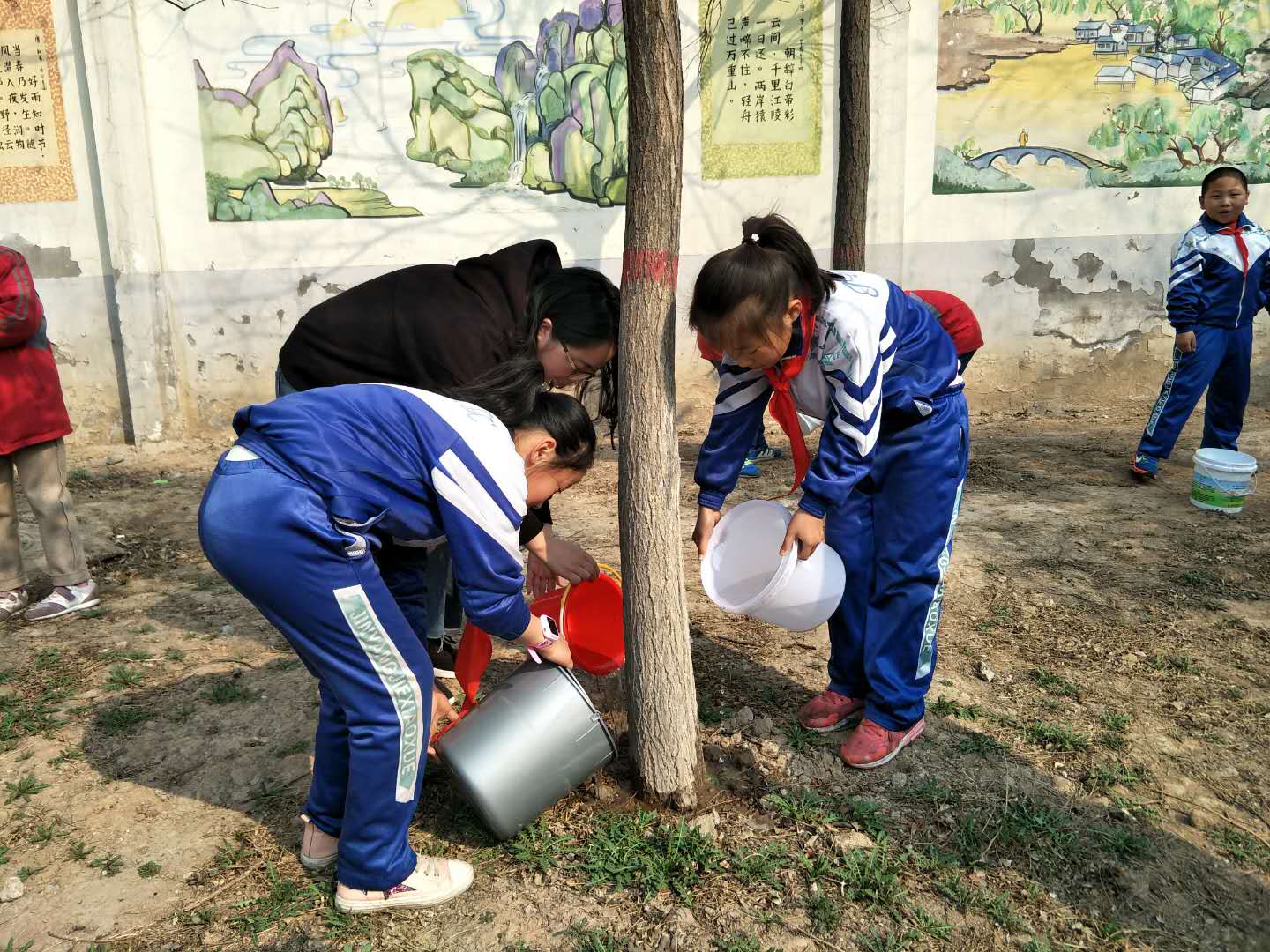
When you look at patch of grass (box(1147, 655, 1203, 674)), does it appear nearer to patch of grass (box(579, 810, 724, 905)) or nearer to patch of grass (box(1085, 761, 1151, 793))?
patch of grass (box(1085, 761, 1151, 793))

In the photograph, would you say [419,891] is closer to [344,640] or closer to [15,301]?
[344,640]

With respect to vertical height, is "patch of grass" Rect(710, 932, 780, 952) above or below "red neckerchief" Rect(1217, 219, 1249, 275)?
below

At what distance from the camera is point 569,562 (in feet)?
8.07

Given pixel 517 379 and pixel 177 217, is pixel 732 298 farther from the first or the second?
pixel 177 217

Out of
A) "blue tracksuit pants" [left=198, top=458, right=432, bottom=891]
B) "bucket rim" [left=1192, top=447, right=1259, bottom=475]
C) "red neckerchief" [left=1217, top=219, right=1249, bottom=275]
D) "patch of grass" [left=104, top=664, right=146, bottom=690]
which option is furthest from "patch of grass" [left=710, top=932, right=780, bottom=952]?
"red neckerchief" [left=1217, top=219, right=1249, bottom=275]

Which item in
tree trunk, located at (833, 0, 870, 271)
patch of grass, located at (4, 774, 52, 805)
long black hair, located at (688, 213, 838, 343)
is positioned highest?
tree trunk, located at (833, 0, 870, 271)

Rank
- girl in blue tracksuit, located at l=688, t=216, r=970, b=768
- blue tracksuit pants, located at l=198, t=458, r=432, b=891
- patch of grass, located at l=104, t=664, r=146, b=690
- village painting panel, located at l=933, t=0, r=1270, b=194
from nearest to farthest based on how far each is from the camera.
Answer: blue tracksuit pants, located at l=198, t=458, r=432, b=891 < girl in blue tracksuit, located at l=688, t=216, r=970, b=768 < patch of grass, located at l=104, t=664, r=146, b=690 < village painting panel, located at l=933, t=0, r=1270, b=194

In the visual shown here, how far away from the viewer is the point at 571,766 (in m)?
2.36

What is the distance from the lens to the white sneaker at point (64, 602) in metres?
3.86

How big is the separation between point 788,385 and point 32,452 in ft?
10.1

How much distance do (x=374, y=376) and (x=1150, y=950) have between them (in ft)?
7.37

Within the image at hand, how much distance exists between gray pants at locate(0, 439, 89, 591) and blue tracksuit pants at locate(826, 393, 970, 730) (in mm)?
3079

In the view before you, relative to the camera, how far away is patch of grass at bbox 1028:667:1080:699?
308cm

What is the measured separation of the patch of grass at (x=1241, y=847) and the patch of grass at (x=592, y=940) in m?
1.49
